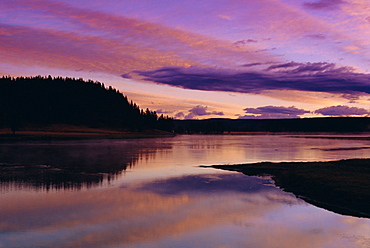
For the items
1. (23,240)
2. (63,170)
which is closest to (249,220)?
(23,240)

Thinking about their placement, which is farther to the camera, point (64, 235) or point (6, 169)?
point (6, 169)

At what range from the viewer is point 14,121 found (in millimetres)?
143500

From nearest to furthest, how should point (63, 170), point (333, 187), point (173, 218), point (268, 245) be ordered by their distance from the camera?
point (268, 245)
point (173, 218)
point (333, 187)
point (63, 170)

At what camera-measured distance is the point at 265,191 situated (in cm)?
2670

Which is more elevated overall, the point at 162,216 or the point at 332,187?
the point at 332,187

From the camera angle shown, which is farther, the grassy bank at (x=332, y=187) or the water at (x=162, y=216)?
the grassy bank at (x=332, y=187)

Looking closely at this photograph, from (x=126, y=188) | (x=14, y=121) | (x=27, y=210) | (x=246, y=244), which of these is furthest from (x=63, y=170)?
(x=14, y=121)

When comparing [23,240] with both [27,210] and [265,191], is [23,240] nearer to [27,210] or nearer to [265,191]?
[27,210]

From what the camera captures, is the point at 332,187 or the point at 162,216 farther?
the point at 332,187

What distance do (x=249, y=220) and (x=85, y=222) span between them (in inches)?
322

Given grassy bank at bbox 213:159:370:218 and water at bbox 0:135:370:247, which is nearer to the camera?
water at bbox 0:135:370:247

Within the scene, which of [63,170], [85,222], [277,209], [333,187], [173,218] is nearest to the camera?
[85,222]

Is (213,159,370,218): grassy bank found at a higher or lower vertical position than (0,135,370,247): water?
higher

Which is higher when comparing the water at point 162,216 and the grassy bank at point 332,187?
the grassy bank at point 332,187
